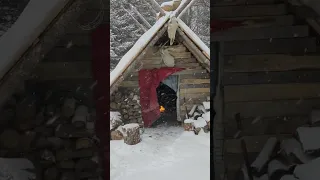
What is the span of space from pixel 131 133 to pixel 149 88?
1.19 meters

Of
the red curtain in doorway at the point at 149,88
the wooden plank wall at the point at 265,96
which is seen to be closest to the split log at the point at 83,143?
the wooden plank wall at the point at 265,96

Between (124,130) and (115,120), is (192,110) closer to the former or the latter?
(124,130)

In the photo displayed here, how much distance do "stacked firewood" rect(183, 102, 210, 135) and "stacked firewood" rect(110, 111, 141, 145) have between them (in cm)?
108

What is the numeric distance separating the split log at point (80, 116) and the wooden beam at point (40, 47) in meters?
0.38

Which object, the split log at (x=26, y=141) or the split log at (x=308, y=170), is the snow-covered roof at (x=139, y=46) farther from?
the split log at (x=308, y=170)

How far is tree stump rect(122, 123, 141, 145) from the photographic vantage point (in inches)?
270

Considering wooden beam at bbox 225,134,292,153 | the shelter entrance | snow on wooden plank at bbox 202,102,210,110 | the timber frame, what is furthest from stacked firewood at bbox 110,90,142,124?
wooden beam at bbox 225,134,292,153

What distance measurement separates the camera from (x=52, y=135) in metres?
2.28

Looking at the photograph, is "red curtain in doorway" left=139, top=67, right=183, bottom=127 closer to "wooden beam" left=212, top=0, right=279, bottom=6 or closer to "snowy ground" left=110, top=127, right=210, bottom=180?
"snowy ground" left=110, top=127, right=210, bottom=180

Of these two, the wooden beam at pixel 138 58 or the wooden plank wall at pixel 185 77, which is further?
the wooden plank wall at pixel 185 77

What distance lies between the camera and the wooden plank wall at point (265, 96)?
92.9 inches

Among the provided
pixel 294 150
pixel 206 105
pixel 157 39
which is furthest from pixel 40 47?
pixel 206 105

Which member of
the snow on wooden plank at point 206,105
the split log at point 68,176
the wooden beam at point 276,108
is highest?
the snow on wooden plank at point 206,105

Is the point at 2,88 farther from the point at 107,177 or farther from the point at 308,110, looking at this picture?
the point at 308,110
